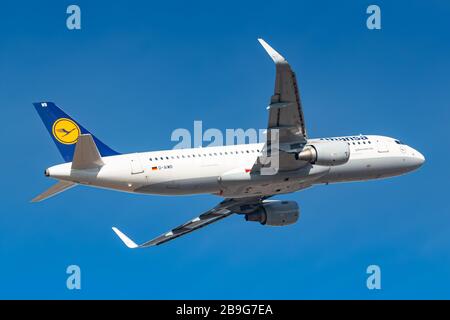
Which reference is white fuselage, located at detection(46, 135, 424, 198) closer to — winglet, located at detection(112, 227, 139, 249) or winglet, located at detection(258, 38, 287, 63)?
winglet, located at detection(112, 227, 139, 249)

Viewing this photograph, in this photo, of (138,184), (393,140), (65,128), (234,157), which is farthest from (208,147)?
(393,140)

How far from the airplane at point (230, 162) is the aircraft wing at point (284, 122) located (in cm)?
6

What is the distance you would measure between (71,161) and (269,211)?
595 inches

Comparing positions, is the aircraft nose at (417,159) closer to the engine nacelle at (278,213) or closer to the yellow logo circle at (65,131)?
the engine nacelle at (278,213)

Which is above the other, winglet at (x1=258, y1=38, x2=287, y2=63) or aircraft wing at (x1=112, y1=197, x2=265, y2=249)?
winglet at (x1=258, y1=38, x2=287, y2=63)

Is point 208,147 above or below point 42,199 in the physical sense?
above

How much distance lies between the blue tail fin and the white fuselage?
1911 millimetres

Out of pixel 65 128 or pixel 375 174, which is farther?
pixel 375 174

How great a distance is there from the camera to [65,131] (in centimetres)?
5656

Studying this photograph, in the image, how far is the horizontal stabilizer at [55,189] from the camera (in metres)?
55.4

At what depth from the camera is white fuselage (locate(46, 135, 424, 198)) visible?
182ft

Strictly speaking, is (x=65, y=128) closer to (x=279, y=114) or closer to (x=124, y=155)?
(x=124, y=155)

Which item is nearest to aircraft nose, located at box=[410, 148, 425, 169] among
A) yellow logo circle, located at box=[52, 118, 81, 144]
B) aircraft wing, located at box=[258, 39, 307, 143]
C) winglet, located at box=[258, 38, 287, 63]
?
aircraft wing, located at box=[258, 39, 307, 143]

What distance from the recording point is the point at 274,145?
57.1 meters
